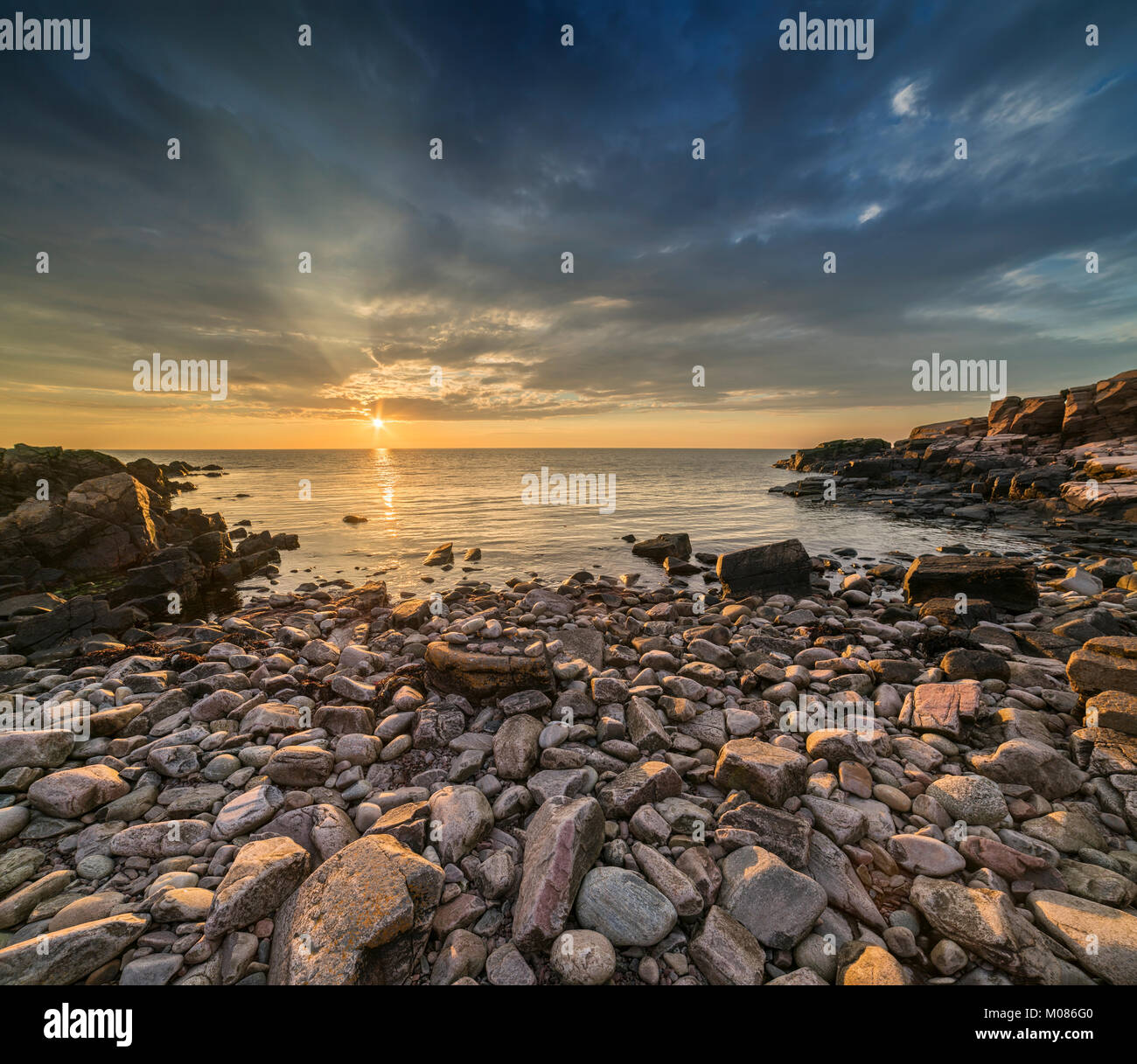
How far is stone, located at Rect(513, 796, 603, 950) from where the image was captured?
321 centimetres

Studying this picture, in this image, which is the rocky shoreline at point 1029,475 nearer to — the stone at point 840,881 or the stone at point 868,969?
the stone at point 840,881

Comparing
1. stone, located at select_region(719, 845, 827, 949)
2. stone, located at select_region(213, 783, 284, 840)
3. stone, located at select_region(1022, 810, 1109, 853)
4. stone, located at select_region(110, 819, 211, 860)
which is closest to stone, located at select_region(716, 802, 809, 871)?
stone, located at select_region(719, 845, 827, 949)

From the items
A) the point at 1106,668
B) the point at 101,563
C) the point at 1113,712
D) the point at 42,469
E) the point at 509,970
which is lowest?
the point at 509,970

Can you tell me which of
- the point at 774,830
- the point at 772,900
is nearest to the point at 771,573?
the point at 774,830

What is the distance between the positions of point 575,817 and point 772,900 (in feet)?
5.13

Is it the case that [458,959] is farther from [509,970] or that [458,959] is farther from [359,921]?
[359,921]

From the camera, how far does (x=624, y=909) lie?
3.35 m

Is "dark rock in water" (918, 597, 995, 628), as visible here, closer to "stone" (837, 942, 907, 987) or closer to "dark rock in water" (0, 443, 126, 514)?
"stone" (837, 942, 907, 987)

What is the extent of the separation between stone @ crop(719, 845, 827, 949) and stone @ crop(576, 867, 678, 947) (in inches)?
20.5

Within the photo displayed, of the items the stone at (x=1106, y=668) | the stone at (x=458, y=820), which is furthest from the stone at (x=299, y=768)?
the stone at (x=1106, y=668)

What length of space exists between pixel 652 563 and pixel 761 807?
1425 centimetres

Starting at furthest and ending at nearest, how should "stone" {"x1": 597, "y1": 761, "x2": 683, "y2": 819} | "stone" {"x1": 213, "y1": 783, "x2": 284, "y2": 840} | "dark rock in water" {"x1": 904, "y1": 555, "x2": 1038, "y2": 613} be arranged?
"dark rock in water" {"x1": 904, "y1": 555, "x2": 1038, "y2": 613}, "stone" {"x1": 597, "y1": 761, "x2": 683, "y2": 819}, "stone" {"x1": 213, "y1": 783, "x2": 284, "y2": 840}

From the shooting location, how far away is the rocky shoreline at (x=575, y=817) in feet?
10.2
